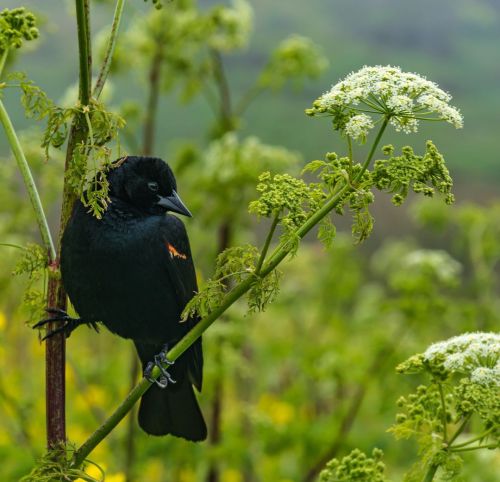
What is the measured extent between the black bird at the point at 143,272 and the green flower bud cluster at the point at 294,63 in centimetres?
173

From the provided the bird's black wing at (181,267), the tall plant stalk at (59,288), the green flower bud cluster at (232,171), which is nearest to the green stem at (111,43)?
the tall plant stalk at (59,288)

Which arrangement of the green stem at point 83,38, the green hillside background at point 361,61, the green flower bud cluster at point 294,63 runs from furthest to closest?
the green hillside background at point 361,61 → the green flower bud cluster at point 294,63 → the green stem at point 83,38

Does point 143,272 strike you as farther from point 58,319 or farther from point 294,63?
point 294,63

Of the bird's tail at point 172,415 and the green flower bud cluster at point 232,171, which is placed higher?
the green flower bud cluster at point 232,171

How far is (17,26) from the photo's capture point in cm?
201

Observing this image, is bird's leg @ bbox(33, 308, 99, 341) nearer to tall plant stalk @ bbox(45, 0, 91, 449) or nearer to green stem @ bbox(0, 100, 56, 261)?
tall plant stalk @ bbox(45, 0, 91, 449)

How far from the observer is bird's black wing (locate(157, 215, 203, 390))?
99.7 inches

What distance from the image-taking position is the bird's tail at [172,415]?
8.34 feet

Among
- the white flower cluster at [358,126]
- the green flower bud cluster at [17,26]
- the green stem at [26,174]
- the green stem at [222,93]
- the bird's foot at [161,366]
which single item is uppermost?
the green stem at [222,93]

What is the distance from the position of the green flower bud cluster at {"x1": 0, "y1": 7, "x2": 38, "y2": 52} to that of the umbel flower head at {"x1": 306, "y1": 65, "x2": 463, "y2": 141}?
72cm

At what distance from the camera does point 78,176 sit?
1758mm

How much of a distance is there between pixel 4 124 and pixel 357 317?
12.2 feet

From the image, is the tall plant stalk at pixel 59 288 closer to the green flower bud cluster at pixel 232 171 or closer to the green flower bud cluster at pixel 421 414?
the green flower bud cluster at pixel 421 414

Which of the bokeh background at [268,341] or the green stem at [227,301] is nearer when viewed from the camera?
the green stem at [227,301]
